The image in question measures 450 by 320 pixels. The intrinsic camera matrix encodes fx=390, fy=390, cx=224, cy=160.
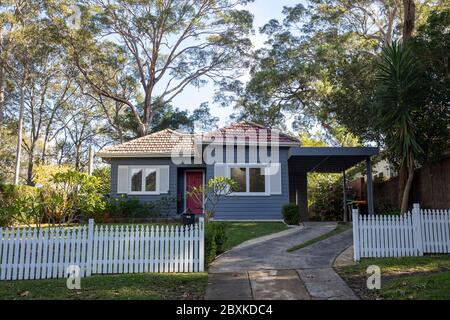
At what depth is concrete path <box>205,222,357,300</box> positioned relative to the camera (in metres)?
6.37

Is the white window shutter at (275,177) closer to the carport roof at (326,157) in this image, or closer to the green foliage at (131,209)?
the carport roof at (326,157)

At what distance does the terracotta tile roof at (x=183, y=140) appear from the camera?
16609mm

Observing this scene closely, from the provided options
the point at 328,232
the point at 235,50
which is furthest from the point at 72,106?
the point at 328,232

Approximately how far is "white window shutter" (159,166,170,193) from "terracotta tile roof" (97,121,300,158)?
70 centimetres

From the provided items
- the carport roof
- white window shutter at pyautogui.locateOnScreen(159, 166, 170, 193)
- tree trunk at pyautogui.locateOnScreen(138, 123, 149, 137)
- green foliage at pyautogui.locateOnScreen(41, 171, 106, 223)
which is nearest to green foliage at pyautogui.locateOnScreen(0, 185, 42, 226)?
green foliage at pyautogui.locateOnScreen(41, 171, 106, 223)

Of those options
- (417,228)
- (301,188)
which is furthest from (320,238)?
(301,188)

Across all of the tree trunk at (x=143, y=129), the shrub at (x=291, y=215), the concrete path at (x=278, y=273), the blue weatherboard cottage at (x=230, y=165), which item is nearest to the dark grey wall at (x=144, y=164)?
the blue weatherboard cottage at (x=230, y=165)

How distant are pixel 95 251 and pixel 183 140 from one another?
1190cm

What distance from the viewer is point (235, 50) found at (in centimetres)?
2828

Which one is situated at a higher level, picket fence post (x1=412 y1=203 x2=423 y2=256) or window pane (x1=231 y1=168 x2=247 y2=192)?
window pane (x1=231 y1=168 x2=247 y2=192)

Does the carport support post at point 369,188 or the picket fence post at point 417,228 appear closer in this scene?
the picket fence post at point 417,228

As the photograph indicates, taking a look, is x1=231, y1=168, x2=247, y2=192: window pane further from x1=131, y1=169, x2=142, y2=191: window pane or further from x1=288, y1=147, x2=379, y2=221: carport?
x1=131, y1=169, x2=142, y2=191: window pane
